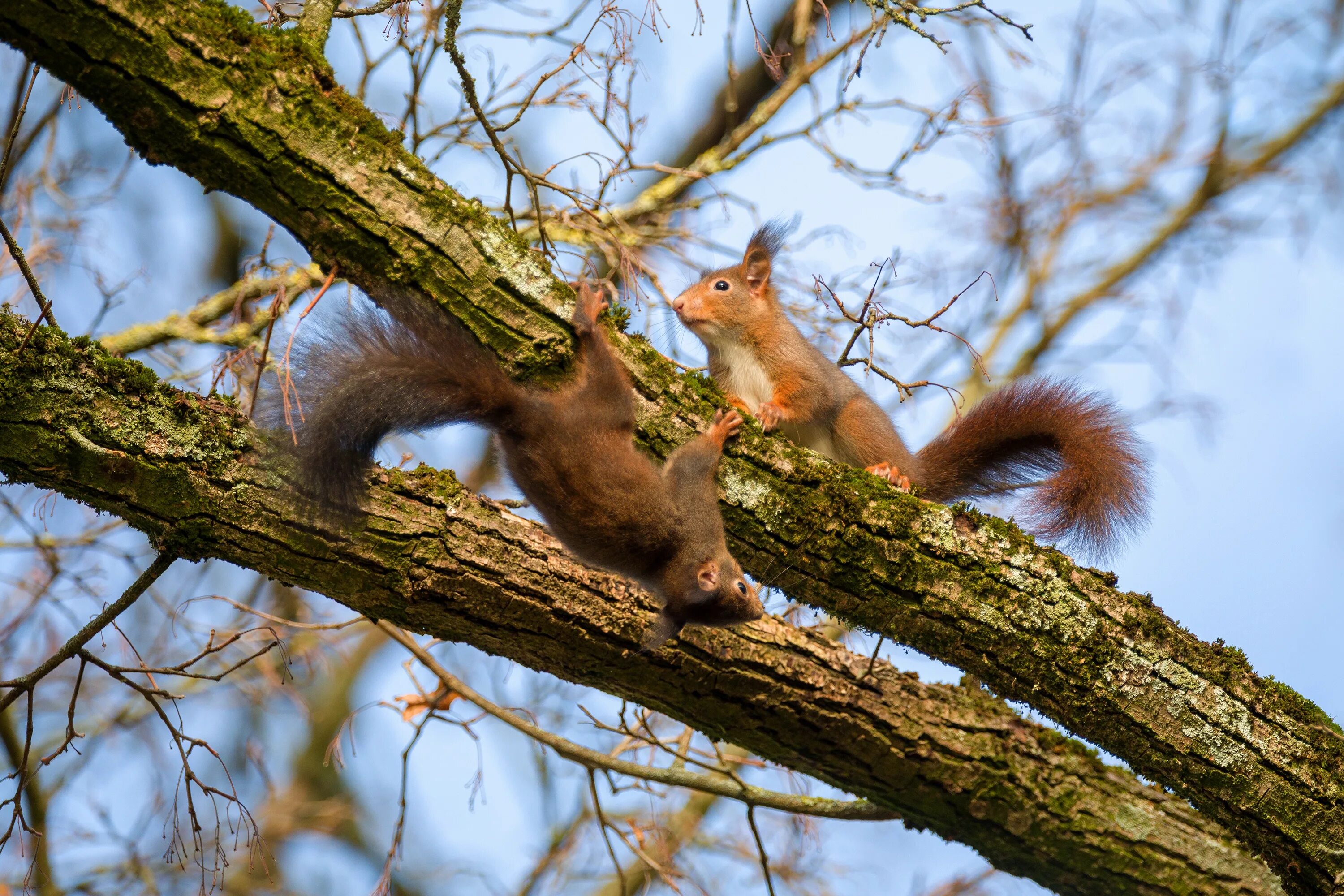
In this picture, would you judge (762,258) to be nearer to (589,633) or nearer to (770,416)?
(770,416)

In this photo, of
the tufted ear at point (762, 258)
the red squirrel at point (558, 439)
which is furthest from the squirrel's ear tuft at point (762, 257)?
the red squirrel at point (558, 439)

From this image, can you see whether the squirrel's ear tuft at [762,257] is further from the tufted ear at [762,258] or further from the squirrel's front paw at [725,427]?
the squirrel's front paw at [725,427]

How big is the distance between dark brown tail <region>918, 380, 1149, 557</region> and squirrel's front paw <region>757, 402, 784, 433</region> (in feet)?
2.21

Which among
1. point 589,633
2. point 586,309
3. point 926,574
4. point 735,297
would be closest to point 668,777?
point 589,633

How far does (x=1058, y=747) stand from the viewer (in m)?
4.11

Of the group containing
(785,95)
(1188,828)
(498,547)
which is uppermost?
(785,95)

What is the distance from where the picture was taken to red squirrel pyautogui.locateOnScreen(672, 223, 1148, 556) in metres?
4.19

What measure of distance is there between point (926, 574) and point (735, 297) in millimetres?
2133

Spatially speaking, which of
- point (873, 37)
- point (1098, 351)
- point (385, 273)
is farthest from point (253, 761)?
point (1098, 351)

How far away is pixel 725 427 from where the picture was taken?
11.7 feet

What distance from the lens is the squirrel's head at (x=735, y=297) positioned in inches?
203

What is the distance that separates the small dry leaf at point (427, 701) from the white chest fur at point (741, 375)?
6.03ft

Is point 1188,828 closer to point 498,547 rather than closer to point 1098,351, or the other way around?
point 498,547

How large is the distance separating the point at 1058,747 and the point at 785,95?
3452 mm
